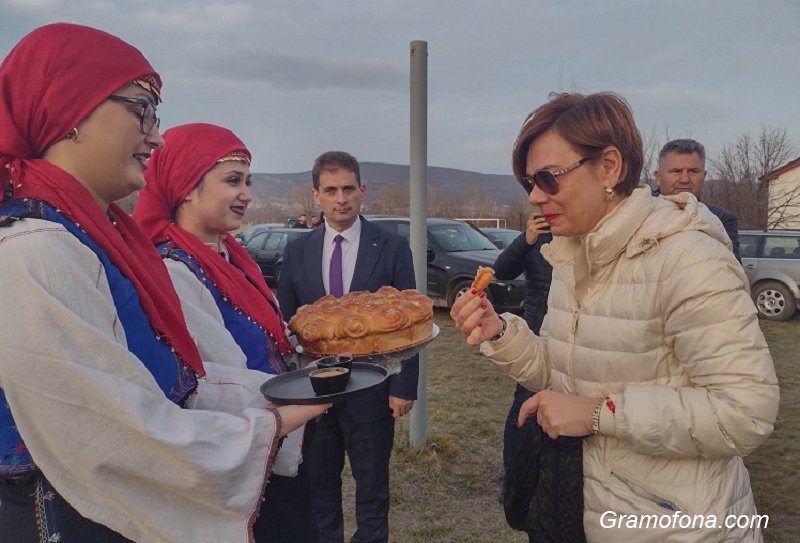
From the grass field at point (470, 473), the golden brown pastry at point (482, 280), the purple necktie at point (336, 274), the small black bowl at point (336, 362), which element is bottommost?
the grass field at point (470, 473)

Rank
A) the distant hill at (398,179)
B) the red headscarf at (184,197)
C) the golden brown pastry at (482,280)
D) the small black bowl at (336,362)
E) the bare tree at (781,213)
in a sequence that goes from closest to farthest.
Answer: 1. the golden brown pastry at (482,280)
2. the small black bowl at (336,362)
3. the red headscarf at (184,197)
4. the bare tree at (781,213)
5. the distant hill at (398,179)

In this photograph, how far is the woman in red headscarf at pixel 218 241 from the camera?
7.99 feet

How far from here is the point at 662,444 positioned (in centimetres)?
165

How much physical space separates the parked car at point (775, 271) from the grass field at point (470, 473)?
452cm

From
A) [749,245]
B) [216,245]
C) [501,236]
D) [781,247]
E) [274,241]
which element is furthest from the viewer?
[274,241]

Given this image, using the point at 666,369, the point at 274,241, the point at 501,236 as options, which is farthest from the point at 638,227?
the point at 274,241

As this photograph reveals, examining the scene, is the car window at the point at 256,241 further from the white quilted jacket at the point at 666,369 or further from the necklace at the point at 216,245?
the white quilted jacket at the point at 666,369

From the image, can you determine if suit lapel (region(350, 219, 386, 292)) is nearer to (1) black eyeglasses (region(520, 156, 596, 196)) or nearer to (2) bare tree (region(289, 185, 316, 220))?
(1) black eyeglasses (region(520, 156, 596, 196))

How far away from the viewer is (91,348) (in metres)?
1.35

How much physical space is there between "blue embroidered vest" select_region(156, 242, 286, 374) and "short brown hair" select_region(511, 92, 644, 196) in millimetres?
1501

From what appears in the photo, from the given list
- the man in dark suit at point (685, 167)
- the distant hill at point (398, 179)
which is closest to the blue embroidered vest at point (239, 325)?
the man in dark suit at point (685, 167)

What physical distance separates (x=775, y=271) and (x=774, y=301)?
61cm

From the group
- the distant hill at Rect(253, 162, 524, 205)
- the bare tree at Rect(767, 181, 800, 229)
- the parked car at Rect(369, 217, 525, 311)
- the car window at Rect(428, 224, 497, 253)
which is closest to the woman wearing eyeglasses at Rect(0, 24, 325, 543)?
the parked car at Rect(369, 217, 525, 311)

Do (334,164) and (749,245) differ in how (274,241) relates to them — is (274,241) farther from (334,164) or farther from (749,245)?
(334,164)
